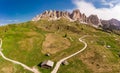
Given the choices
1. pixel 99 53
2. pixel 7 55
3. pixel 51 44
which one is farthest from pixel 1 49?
pixel 99 53

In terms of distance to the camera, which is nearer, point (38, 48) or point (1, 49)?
point (1, 49)

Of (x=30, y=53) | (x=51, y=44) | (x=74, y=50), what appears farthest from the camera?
(x=51, y=44)

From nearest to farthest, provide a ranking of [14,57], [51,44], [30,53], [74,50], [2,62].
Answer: [2,62]
[14,57]
[30,53]
[74,50]
[51,44]

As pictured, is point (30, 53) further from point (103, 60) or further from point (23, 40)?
point (103, 60)

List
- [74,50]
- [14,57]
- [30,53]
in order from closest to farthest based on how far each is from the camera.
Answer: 1. [14,57]
2. [30,53]
3. [74,50]

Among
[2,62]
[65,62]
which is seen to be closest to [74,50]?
[65,62]

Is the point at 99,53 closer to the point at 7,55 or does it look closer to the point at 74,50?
the point at 74,50

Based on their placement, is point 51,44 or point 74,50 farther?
point 51,44

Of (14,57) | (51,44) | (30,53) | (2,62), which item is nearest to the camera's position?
(2,62)
